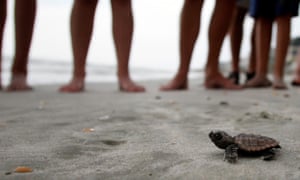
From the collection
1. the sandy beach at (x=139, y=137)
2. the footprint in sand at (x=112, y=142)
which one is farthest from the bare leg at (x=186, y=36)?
the footprint in sand at (x=112, y=142)

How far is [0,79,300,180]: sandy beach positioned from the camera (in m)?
1.25

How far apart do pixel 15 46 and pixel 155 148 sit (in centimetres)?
294

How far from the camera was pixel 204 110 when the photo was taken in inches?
101

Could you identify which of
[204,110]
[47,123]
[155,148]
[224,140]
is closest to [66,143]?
[155,148]

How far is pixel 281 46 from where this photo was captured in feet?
14.1

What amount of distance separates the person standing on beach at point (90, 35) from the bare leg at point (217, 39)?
0.82 metres

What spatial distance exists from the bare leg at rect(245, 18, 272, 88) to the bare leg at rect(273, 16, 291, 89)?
163mm

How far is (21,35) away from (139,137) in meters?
2.67

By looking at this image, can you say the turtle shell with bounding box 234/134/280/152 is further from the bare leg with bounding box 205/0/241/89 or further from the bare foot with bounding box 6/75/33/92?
the bare foot with bounding box 6/75/33/92

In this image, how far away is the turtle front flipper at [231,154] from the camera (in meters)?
1.32

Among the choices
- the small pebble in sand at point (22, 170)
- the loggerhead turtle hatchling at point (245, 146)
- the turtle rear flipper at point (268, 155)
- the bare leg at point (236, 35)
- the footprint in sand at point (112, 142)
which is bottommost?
the footprint in sand at point (112, 142)

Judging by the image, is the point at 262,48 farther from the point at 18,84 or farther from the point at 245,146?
the point at 245,146

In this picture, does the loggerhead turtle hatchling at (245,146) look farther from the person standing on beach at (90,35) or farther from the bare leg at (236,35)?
the bare leg at (236,35)

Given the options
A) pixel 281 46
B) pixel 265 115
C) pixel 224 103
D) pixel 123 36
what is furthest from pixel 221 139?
pixel 281 46
